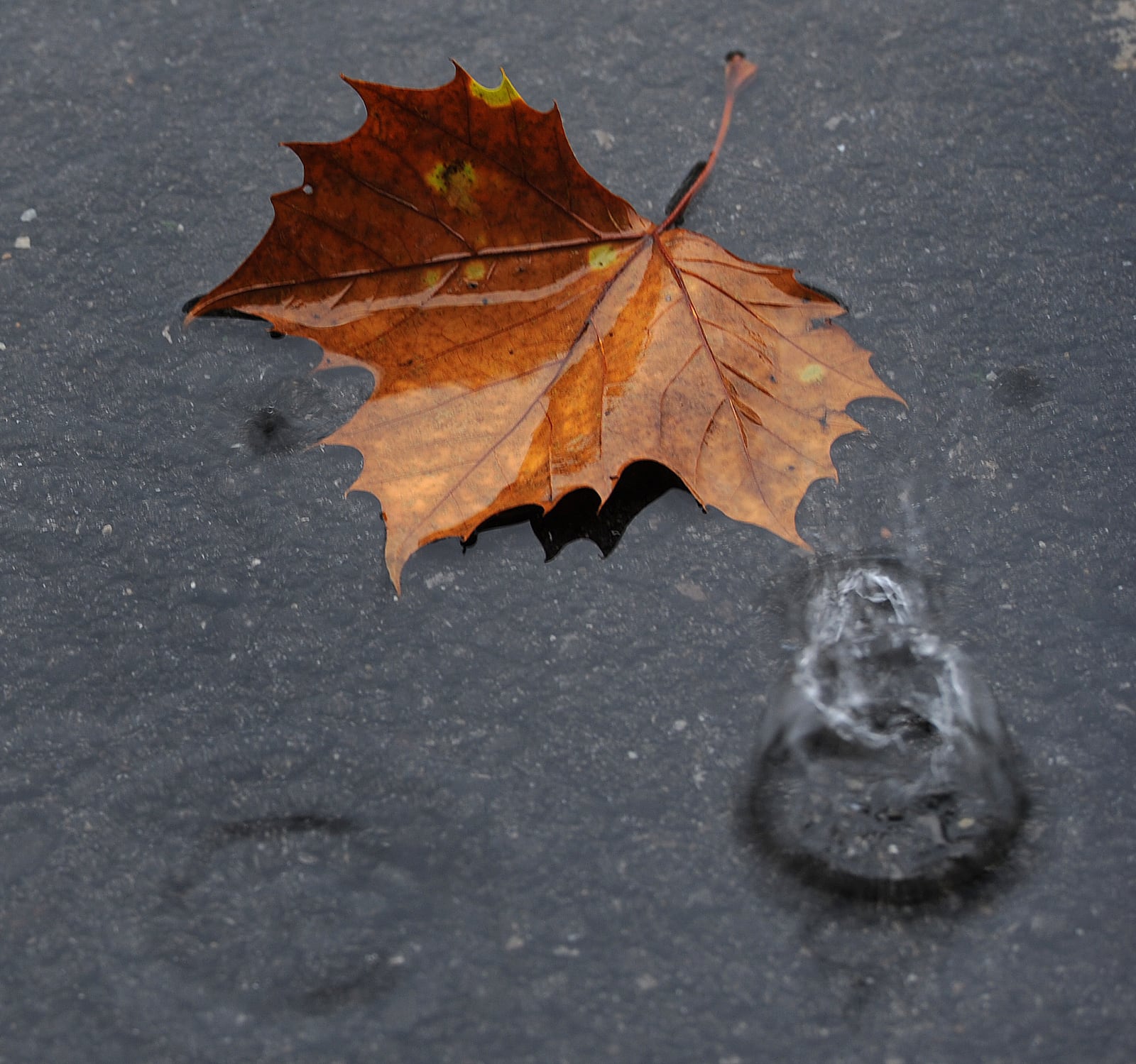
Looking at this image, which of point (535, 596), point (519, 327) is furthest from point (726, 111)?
point (535, 596)

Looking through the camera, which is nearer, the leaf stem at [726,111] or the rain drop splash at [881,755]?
the rain drop splash at [881,755]

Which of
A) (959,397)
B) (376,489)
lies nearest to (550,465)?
(376,489)

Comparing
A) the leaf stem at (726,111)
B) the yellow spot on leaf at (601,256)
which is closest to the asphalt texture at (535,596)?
the leaf stem at (726,111)

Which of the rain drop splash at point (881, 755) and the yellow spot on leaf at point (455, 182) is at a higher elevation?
the yellow spot on leaf at point (455, 182)

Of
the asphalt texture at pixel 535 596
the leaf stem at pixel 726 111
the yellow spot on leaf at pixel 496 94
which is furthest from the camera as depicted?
the leaf stem at pixel 726 111

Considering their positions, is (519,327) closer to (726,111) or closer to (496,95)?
(496,95)

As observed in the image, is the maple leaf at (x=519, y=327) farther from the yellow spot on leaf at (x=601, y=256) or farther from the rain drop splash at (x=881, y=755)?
the rain drop splash at (x=881, y=755)
